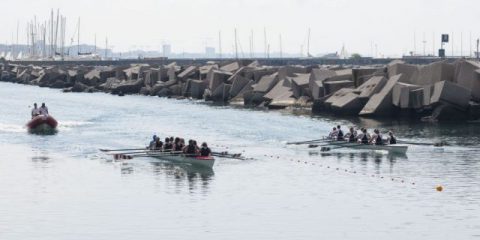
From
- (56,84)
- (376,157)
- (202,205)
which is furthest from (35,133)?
(56,84)

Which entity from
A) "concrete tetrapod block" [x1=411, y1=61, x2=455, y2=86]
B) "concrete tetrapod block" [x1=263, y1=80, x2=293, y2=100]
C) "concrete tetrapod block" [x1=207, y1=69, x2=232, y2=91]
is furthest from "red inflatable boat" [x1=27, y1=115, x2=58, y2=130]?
"concrete tetrapod block" [x1=207, y1=69, x2=232, y2=91]

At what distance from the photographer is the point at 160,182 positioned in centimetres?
5234

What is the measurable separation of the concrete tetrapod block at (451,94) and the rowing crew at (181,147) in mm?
32683

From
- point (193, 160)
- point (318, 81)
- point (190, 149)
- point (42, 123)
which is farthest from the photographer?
point (318, 81)

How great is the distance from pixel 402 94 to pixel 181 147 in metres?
35.8

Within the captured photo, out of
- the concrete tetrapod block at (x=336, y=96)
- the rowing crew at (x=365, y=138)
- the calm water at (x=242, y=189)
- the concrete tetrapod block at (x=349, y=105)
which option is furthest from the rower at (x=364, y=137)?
the concrete tetrapod block at (x=336, y=96)

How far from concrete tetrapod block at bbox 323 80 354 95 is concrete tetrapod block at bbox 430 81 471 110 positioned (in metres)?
14.5

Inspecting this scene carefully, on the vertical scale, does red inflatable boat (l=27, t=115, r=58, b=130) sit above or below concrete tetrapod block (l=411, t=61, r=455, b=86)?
below

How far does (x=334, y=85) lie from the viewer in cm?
10062

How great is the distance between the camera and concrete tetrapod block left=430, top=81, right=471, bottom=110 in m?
85.6

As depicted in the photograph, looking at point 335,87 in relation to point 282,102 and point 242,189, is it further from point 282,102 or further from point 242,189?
point 242,189

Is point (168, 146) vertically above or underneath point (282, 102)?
underneath

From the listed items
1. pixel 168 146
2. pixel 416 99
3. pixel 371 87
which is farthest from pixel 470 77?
pixel 168 146

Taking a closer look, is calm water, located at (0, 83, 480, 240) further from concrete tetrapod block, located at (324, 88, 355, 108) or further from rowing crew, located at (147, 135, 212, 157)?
concrete tetrapod block, located at (324, 88, 355, 108)
